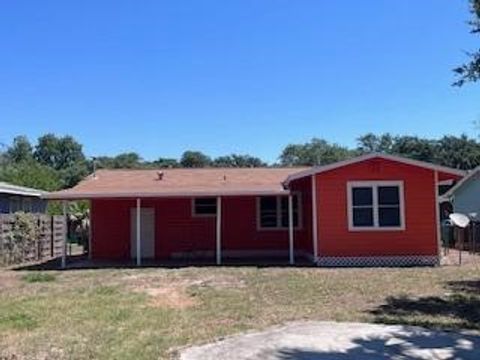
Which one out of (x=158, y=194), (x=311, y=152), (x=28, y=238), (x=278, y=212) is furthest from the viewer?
(x=311, y=152)

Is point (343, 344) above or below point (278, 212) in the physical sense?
below

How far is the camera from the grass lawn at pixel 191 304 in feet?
32.6

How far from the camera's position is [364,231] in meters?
21.5

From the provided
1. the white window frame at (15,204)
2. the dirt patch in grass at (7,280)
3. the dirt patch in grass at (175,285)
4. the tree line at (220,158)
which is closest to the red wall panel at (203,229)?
the dirt patch in grass at (7,280)

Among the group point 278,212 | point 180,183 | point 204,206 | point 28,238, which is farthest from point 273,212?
point 28,238

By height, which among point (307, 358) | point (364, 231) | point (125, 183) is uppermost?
point (125, 183)

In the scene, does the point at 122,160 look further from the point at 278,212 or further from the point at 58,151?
the point at 278,212

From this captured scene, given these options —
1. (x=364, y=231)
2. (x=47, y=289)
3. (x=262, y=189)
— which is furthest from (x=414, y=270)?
(x=47, y=289)

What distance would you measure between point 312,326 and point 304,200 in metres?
14.6

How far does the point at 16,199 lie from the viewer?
32812 mm

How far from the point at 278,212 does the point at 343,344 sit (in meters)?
16.7

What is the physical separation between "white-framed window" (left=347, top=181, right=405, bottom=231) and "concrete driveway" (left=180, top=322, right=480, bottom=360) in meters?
11.1

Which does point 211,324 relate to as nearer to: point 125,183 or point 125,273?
point 125,273

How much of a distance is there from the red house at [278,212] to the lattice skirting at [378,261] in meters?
0.03
